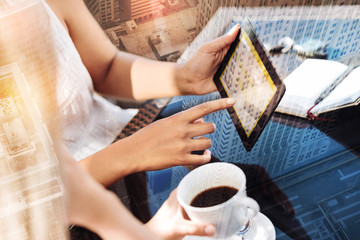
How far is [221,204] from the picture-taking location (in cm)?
38

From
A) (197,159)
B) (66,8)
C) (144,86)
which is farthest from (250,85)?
(66,8)

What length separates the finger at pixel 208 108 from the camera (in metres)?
0.56

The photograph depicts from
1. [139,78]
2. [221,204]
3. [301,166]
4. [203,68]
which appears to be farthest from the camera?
[139,78]

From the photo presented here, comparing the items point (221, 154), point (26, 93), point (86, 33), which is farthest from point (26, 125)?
point (86, 33)

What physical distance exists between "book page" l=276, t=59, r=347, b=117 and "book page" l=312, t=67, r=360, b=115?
2 cm

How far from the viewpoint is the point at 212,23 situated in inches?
33.8

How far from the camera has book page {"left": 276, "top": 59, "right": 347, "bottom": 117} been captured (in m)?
0.57

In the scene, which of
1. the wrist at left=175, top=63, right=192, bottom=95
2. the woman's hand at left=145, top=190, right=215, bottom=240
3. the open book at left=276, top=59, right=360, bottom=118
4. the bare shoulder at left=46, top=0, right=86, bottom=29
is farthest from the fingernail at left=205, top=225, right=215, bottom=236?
the bare shoulder at left=46, top=0, right=86, bottom=29

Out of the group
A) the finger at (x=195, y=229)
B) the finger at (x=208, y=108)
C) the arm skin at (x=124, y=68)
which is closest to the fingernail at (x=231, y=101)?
the finger at (x=208, y=108)

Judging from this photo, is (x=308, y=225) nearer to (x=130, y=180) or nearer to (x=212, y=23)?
(x=130, y=180)

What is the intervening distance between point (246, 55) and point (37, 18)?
40 cm

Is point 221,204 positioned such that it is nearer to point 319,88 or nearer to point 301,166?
point 301,166

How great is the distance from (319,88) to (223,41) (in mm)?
200

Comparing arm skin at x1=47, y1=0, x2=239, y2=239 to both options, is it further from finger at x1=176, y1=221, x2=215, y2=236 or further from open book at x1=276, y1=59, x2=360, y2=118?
open book at x1=276, y1=59, x2=360, y2=118
